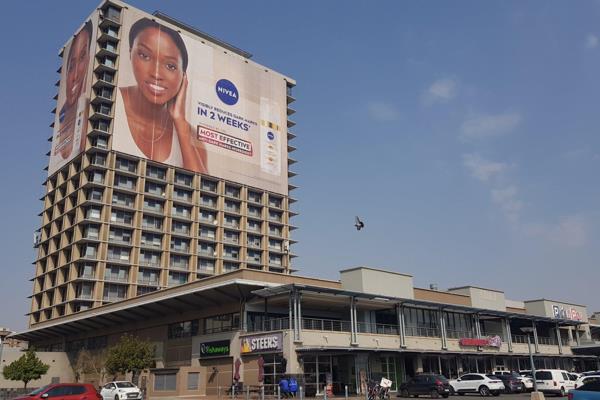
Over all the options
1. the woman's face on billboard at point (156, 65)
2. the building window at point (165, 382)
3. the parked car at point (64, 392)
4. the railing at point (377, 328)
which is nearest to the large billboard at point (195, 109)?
the woman's face on billboard at point (156, 65)

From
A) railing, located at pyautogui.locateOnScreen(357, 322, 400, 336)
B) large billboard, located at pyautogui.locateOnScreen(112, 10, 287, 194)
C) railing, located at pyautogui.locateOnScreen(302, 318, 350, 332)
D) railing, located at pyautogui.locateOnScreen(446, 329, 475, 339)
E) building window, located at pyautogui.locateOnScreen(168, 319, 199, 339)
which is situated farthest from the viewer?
large billboard, located at pyautogui.locateOnScreen(112, 10, 287, 194)

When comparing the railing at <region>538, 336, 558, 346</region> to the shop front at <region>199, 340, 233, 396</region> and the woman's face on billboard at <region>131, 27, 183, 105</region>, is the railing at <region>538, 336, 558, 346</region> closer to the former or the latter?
the shop front at <region>199, 340, 233, 396</region>

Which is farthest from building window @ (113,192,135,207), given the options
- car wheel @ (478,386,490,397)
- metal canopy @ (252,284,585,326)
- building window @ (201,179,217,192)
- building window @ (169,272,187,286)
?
car wheel @ (478,386,490,397)

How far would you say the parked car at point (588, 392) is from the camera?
22484 millimetres

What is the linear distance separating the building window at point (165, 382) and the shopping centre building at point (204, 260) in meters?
0.15

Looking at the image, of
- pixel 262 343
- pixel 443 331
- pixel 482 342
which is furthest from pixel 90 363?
pixel 482 342

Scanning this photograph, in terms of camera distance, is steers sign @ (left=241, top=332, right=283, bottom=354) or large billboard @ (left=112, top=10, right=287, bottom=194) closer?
steers sign @ (left=241, top=332, right=283, bottom=354)

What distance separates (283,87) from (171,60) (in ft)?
97.4

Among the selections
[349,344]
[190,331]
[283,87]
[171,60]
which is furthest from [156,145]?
[349,344]

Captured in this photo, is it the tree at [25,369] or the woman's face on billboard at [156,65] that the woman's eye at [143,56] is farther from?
the tree at [25,369]

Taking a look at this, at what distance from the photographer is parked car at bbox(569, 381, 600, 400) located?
22.5 m

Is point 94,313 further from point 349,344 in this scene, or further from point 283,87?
point 283,87

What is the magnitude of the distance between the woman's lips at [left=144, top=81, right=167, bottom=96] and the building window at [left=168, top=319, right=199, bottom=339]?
56.1 m

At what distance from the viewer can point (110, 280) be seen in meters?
91.4
